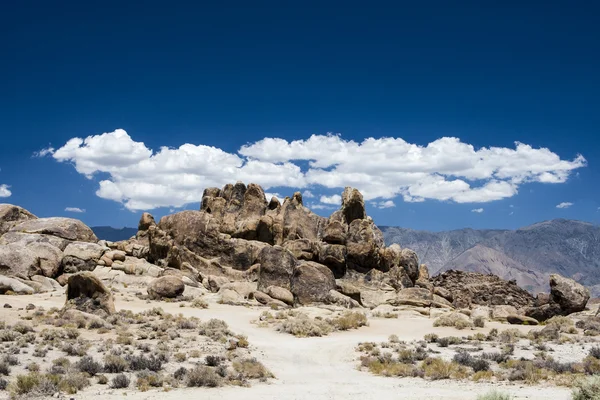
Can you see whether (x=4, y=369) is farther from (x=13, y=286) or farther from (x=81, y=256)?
(x=81, y=256)

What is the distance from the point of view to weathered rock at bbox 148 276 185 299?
41250mm

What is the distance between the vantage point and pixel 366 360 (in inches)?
942

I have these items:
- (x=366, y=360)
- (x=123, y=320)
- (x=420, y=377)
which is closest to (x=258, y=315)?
(x=123, y=320)

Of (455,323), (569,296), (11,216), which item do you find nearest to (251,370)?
(455,323)

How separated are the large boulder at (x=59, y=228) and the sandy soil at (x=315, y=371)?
15.7 meters

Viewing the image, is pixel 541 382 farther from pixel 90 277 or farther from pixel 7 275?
pixel 7 275

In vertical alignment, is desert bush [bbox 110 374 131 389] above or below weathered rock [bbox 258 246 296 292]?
below

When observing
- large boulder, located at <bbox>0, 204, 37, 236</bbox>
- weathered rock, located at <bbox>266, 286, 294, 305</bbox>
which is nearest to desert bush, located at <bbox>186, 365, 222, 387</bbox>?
weathered rock, located at <bbox>266, 286, 294, 305</bbox>

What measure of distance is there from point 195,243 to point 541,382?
42.3 metres

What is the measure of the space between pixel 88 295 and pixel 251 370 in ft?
48.5

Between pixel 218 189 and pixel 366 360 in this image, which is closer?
pixel 366 360

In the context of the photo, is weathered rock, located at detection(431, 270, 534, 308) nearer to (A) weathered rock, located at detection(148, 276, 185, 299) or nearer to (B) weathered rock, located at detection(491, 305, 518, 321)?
(B) weathered rock, located at detection(491, 305, 518, 321)

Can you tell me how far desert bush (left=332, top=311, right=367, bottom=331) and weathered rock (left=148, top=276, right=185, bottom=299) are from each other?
500 inches

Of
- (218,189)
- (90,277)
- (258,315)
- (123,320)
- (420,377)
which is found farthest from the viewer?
(218,189)
